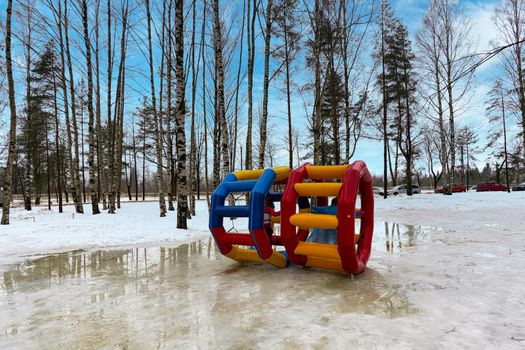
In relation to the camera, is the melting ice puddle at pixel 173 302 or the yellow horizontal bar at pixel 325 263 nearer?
the melting ice puddle at pixel 173 302

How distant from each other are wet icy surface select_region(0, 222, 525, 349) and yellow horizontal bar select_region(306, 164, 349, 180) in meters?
1.51

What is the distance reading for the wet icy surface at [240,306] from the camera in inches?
100

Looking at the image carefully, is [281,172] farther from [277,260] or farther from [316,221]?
[277,260]

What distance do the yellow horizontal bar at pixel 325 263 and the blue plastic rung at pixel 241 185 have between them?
1500 millimetres

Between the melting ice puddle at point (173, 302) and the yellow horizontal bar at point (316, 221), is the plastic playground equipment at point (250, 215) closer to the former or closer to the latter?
the melting ice puddle at point (173, 302)

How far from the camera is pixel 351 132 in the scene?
21047 millimetres

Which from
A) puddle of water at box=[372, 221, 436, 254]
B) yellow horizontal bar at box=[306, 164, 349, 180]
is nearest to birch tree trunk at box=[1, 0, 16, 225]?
yellow horizontal bar at box=[306, 164, 349, 180]

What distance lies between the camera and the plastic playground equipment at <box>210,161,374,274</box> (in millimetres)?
3939

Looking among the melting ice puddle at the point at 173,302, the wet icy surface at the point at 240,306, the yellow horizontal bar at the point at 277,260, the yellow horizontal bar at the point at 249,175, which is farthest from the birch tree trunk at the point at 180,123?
the yellow horizontal bar at the point at 277,260

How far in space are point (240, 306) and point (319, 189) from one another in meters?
1.92

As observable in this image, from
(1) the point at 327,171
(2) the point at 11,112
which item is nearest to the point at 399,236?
(1) the point at 327,171

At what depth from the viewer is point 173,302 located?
3443 mm

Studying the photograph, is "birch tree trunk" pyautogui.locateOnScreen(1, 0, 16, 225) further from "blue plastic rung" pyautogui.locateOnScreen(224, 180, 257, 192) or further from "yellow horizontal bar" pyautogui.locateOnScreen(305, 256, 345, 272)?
"yellow horizontal bar" pyautogui.locateOnScreen(305, 256, 345, 272)

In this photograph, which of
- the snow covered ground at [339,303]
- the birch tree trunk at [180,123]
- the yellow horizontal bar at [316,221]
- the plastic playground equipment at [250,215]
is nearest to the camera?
the snow covered ground at [339,303]
